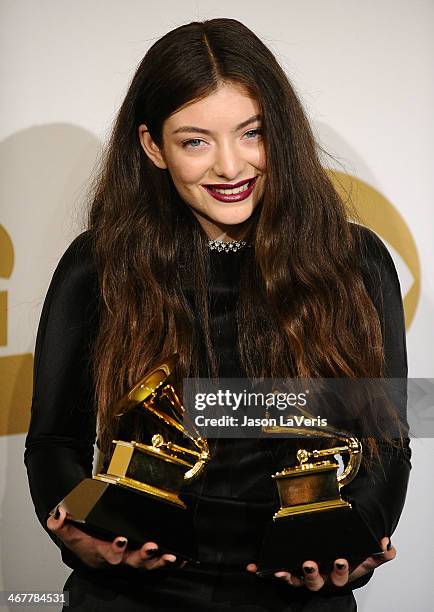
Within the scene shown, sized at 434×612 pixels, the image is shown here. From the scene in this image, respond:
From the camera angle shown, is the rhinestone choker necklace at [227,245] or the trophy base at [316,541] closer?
the trophy base at [316,541]

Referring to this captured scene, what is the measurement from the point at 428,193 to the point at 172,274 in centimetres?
48

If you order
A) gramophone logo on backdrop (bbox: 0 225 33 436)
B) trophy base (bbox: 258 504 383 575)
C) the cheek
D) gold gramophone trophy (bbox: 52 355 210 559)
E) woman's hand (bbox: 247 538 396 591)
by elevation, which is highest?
the cheek

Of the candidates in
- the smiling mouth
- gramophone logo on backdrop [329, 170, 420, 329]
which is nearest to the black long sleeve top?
the smiling mouth

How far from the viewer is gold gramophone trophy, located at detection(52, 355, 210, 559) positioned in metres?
0.95

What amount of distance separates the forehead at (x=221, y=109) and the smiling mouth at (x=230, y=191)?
2.6 inches

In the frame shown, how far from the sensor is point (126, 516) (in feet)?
3.15

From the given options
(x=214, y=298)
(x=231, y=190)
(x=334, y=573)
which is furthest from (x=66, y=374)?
(x=334, y=573)

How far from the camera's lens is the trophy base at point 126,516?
949 mm

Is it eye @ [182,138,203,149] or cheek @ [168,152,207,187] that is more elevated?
eye @ [182,138,203,149]

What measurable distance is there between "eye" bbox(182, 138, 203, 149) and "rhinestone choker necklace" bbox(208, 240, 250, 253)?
0.14 m

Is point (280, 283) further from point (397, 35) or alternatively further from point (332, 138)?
point (397, 35)

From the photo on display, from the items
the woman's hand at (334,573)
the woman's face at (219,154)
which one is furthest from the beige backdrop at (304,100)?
the woman's hand at (334,573)

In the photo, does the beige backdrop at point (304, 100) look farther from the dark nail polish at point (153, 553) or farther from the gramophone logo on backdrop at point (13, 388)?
the dark nail polish at point (153, 553)

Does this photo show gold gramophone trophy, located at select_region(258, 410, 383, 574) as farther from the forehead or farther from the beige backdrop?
the beige backdrop
